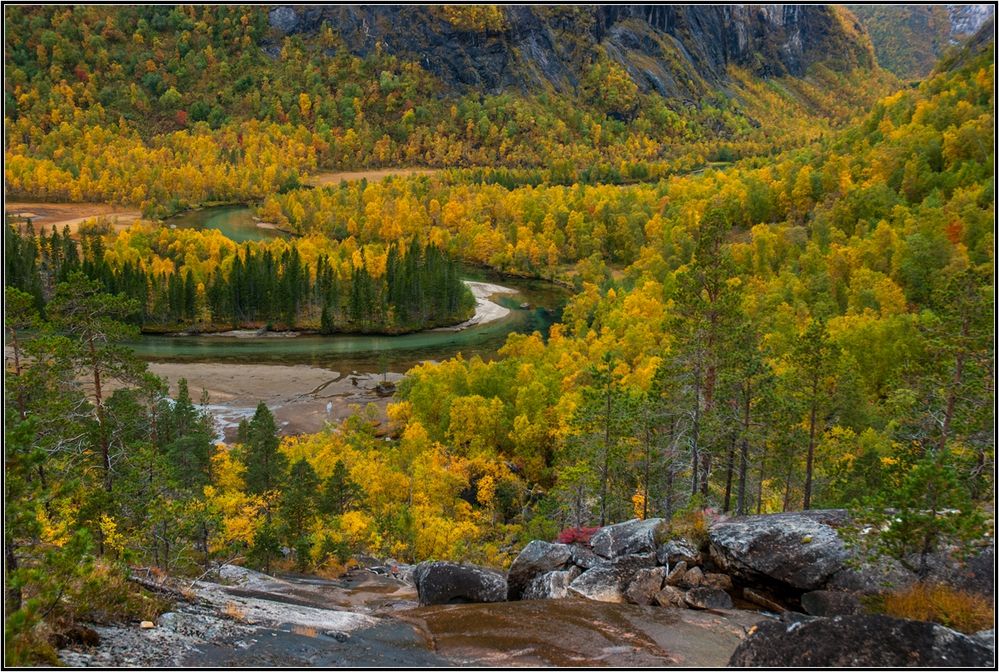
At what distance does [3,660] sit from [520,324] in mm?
109862

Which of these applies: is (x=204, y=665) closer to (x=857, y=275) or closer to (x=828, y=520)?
(x=828, y=520)

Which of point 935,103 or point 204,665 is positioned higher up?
point 935,103

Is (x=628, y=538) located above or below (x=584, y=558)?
above

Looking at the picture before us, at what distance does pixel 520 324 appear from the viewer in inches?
4737

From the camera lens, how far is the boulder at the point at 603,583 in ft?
78.8

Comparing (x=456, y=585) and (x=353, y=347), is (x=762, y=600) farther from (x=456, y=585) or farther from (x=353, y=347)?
(x=353, y=347)

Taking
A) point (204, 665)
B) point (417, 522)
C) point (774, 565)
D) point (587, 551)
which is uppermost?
point (204, 665)

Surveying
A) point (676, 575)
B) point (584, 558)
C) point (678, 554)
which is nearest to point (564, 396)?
point (584, 558)

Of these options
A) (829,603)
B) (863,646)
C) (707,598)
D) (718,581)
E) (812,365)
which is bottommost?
(707,598)

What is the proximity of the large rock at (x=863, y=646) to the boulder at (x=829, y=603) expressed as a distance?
5884 mm

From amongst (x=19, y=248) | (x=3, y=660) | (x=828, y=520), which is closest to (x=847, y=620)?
(x=828, y=520)

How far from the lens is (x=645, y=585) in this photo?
77.9ft

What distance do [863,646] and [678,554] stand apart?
10.5 metres

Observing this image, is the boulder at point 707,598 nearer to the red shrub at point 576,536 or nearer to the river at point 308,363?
the red shrub at point 576,536
